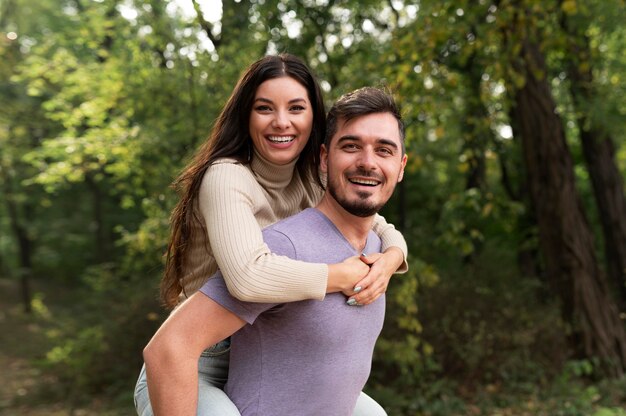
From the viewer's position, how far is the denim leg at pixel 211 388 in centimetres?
199

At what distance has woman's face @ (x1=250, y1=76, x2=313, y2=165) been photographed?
251 centimetres

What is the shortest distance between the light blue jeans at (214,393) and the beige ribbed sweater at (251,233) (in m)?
0.28

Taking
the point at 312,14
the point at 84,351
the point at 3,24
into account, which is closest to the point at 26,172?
the point at 3,24

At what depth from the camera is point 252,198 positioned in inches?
91.7

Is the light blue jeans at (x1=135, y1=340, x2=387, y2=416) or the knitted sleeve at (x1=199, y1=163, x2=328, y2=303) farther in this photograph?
the light blue jeans at (x1=135, y1=340, x2=387, y2=416)

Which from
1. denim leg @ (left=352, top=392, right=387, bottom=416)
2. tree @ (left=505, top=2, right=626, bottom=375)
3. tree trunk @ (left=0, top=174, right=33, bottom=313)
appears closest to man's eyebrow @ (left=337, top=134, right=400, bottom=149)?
denim leg @ (left=352, top=392, right=387, bottom=416)

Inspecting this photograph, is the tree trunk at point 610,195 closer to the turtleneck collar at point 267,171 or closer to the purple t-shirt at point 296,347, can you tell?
the turtleneck collar at point 267,171

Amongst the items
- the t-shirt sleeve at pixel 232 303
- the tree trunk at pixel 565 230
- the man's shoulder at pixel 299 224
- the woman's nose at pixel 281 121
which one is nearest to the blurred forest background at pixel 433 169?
the tree trunk at pixel 565 230

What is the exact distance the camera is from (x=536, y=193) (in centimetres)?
831

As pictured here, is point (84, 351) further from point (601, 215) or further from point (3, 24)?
point (3, 24)

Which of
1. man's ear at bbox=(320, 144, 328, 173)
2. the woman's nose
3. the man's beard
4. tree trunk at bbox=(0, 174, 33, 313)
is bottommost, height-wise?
tree trunk at bbox=(0, 174, 33, 313)

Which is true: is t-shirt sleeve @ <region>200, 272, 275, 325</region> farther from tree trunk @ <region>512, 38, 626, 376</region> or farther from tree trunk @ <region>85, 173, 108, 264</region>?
tree trunk @ <region>85, 173, 108, 264</region>

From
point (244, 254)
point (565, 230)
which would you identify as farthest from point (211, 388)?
point (565, 230)

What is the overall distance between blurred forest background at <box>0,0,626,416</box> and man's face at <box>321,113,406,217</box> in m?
2.82
